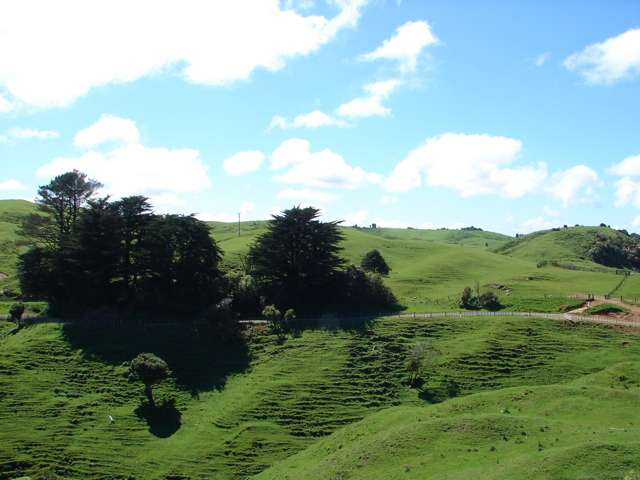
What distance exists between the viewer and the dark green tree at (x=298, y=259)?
8088 cm

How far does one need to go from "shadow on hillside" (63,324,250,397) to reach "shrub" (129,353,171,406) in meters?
4.43

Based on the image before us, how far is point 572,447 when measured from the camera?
112ft

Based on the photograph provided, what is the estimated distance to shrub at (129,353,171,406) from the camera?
55000 mm

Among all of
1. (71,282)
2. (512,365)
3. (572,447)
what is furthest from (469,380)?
(71,282)

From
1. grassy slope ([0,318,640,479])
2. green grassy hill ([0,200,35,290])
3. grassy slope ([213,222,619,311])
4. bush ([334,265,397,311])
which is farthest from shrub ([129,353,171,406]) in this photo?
green grassy hill ([0,200,35,290])

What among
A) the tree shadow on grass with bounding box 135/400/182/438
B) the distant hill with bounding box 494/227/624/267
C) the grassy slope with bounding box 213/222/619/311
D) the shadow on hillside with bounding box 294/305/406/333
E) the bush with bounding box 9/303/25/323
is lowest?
the tree shadow on grass with bounding box 135/400/182/438

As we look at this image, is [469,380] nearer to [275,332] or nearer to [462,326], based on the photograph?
[462,326]

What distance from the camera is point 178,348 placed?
6631cm

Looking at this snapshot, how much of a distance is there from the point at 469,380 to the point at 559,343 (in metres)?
16.0

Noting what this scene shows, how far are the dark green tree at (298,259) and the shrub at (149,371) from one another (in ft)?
84.2

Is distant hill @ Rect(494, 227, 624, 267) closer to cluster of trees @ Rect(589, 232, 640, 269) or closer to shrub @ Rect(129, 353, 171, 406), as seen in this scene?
cluster of trees @ Rect(589, 232, 640, 269)

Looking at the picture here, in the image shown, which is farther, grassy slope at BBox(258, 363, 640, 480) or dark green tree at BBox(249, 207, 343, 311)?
dark green tree at BBox(249, 207, 343, 311)

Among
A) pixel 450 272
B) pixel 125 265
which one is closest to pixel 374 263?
pixel 450 272

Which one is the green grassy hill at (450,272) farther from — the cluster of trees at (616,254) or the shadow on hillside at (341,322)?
the shadow on hillside at (341,322)
